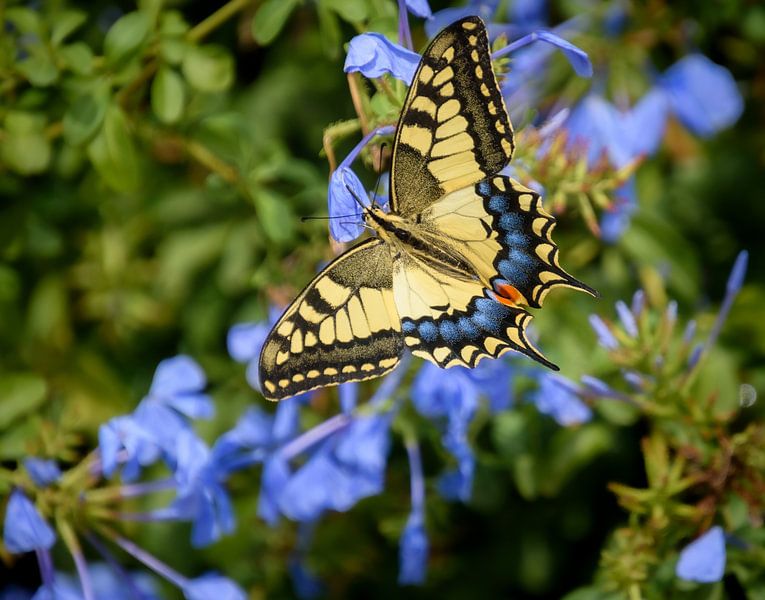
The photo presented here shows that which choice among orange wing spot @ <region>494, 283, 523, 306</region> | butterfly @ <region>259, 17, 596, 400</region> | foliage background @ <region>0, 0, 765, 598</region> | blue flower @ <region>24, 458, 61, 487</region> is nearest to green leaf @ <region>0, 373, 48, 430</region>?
foliage background @ <region>0, 0, 765, 598</region>

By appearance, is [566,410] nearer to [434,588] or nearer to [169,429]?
[169,429]

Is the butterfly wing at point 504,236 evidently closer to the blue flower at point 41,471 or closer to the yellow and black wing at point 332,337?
the yellow and black wing at point 332,337

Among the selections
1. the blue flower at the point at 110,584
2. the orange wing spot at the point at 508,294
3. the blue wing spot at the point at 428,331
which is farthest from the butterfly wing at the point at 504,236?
the blue flower at the point at 110,584

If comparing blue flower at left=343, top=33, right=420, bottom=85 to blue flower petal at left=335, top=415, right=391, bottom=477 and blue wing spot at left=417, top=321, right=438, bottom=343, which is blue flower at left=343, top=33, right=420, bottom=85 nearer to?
blue wing spot at left=417, top=321, right=438, bottom=343

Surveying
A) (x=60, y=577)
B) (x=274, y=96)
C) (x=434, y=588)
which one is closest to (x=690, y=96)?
(x=274, y=96)

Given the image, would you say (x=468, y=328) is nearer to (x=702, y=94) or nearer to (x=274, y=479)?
(x=274, y=479)

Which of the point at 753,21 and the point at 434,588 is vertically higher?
the point at 753,21
